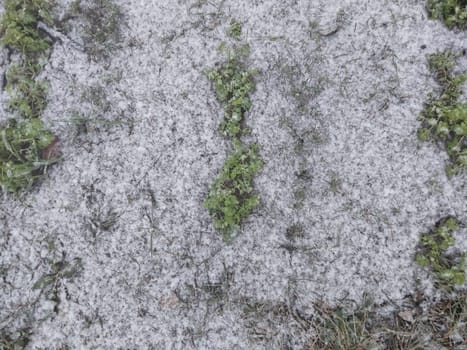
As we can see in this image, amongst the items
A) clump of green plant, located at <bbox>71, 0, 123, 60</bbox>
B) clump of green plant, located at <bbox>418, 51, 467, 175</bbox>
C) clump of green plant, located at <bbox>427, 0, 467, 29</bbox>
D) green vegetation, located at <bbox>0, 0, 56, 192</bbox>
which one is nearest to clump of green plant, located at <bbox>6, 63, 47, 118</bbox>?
green vegetation, located at <bbox>0, 0, 56, 192</bbox>

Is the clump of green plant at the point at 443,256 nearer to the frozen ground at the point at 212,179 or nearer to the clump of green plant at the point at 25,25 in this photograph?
the frozen ground at the point at 212,179

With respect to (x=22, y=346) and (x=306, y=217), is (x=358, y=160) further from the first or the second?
(x=22, y=346)

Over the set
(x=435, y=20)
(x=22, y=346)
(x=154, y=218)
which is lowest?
(x=22, y=346)

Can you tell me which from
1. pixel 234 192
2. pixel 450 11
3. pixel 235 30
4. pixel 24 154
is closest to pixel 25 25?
pixel 24 154

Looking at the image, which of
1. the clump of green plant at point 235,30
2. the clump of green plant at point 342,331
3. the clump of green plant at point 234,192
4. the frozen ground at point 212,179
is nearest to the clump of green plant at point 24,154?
the frozen ground at point 212,179

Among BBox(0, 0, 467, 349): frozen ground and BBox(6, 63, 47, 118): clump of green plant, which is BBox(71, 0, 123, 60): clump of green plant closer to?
BBox(0, 0, 467, 349): frozen ground

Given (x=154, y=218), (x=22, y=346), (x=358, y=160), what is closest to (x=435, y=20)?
(x=358, y=160)
